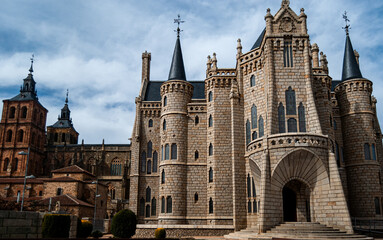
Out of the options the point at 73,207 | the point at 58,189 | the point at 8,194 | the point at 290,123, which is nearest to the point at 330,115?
the point at 290,123

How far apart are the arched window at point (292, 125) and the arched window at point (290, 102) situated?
0.59 metres

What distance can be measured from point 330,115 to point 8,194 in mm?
47561

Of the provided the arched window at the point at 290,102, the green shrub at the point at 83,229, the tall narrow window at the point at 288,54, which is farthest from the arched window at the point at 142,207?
the tall narrow window at the point at 288,54

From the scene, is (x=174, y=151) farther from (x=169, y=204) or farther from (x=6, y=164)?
(x=6, y=164)

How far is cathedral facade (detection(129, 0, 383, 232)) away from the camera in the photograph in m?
25.0

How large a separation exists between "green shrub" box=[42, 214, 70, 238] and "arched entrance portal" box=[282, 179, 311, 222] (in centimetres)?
1688

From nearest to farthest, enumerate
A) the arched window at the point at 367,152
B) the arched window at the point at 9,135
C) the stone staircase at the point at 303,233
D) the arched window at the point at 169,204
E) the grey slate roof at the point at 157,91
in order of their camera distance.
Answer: the stone staircase at the point at 303,233
the arched window at the point at 367,152
the arched window at the point at 169,204
the grey slate roof at the point at 157,91
the arched window at the point at 9,135

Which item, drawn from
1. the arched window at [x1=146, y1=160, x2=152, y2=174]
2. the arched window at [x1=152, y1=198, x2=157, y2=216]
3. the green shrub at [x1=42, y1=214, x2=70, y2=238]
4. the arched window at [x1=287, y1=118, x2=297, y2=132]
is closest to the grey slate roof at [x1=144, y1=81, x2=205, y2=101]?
the arched window at [x1=146, y1=160, x2=152, y2=174]

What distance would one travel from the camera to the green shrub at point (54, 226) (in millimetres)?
16688

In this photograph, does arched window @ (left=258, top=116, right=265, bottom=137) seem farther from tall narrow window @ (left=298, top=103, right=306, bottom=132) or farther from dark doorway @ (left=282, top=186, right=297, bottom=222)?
dark doorway @ (left=282, top=186, right=297, bottom=222)

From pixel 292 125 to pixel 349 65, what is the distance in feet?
44.6

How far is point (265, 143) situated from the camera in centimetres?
2584

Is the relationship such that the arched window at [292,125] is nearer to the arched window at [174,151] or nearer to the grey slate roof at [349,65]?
the grey slate roof at [349,65]

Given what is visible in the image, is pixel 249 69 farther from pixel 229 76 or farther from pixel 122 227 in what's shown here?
pixel 122 227
